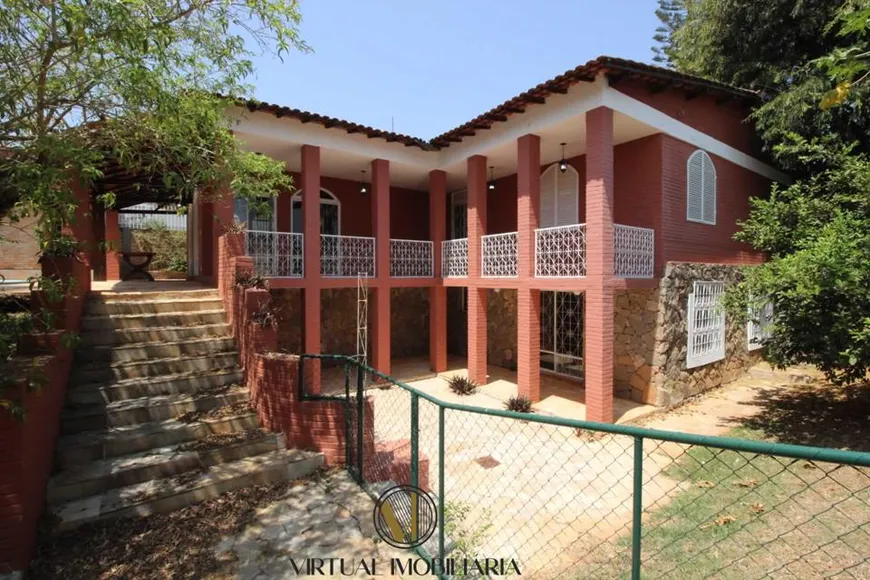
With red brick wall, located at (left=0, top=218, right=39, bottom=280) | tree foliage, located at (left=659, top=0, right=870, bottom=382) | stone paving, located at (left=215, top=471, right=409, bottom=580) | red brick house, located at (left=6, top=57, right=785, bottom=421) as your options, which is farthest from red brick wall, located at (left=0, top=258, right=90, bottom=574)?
red brick wall, located at (left=0, top=218, right=39, bottom=280)

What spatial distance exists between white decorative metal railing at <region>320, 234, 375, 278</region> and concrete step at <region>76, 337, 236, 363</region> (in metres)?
4.00

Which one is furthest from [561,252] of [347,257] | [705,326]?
[347,257]

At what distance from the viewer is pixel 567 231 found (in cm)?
828

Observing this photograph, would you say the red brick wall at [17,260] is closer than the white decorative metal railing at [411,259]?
No

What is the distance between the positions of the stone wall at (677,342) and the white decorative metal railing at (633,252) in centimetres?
48

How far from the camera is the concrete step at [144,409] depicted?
441 centimetres

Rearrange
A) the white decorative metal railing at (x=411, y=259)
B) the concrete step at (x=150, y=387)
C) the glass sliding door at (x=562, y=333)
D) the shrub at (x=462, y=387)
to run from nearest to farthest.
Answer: the concrete step at (x=150, y=387) → the shrub at (x=462, y=387) → the glass sliding door at (x=562, y=333) → the white decorative metal railing at (x=411, y=259)

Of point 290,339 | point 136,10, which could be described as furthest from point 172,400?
point 290,339

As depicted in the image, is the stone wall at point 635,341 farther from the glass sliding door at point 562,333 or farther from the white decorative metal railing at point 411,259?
the white decorative metal railing at point 411,259

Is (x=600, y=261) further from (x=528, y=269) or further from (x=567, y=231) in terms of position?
(x=528, y=269)

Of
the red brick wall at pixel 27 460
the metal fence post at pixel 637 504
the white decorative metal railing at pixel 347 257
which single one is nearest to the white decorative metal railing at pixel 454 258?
the white decorative metal railing at pixel 347 257

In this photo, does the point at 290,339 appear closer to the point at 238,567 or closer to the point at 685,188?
the point at 238,567

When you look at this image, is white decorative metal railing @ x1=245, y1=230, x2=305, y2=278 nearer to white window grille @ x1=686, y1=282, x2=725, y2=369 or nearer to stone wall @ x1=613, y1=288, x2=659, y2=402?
stone wall @ x1=613, y1=288, x2=659, y2=402

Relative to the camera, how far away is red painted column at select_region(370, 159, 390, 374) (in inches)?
400
